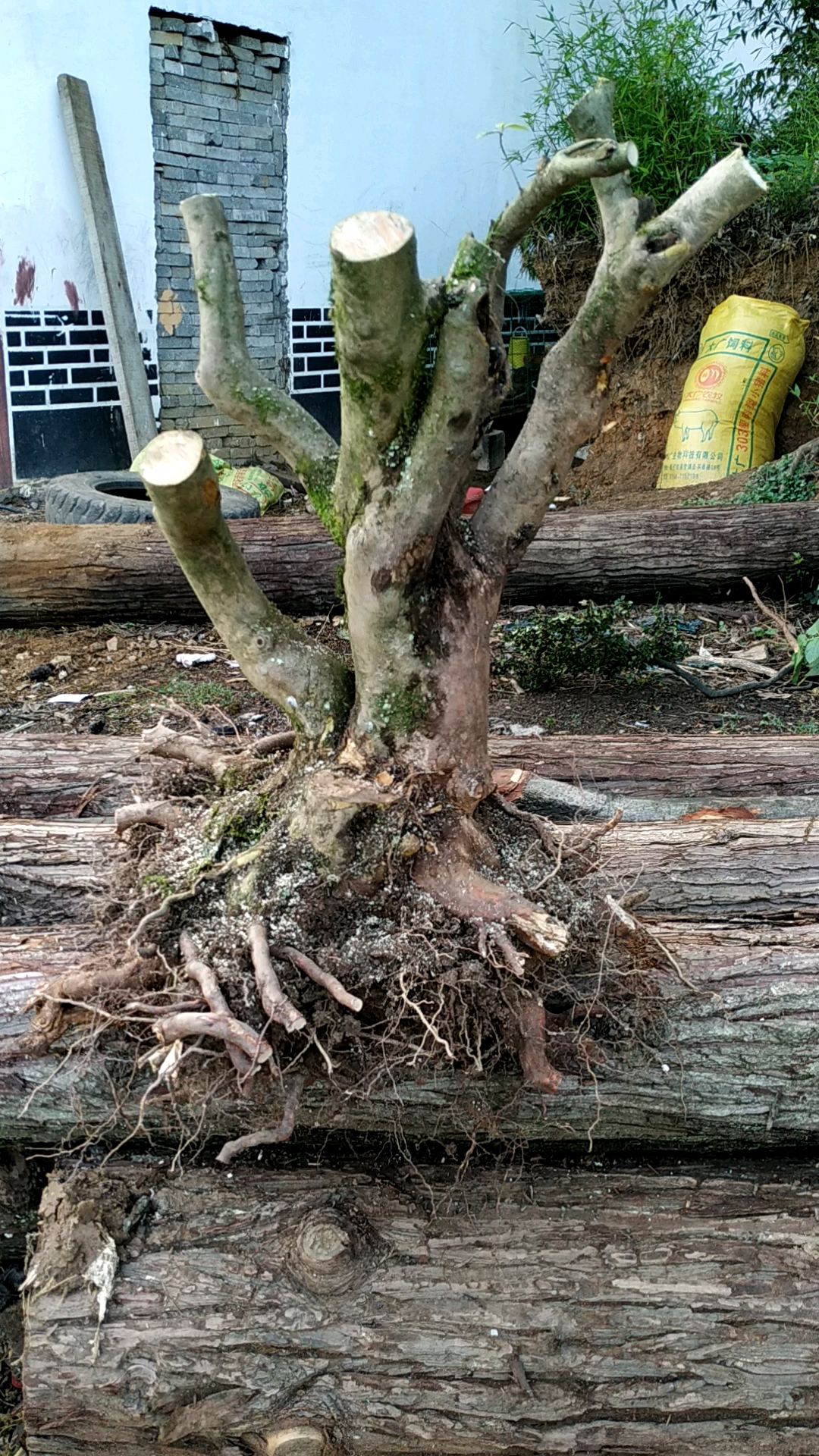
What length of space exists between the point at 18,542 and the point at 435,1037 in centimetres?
494

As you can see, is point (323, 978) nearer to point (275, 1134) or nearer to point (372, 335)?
point (275, 1134)

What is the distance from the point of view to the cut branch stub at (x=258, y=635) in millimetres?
1952

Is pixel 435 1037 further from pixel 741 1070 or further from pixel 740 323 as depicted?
pixel 740 323

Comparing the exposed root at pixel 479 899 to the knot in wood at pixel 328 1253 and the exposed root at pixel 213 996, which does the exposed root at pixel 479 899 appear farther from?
the knot in wood at pixel 328 1253

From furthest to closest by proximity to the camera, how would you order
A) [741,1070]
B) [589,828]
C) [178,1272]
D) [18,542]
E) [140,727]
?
[18,542] → [140,727] → [589,828] → [741,1070] → [178,1272]

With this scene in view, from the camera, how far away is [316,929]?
192cm

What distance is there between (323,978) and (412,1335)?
61 cm

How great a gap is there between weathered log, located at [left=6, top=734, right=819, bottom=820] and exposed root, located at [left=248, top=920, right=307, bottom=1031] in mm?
1345

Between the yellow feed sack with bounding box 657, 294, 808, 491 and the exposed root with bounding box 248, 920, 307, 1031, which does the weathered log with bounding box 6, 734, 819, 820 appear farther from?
the yellow feed sack with bounding box 657, 294, 808, 491

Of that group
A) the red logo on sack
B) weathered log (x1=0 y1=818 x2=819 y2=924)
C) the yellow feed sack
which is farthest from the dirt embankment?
weathered log (x1=0 y1=818 x2=819 y2=924)

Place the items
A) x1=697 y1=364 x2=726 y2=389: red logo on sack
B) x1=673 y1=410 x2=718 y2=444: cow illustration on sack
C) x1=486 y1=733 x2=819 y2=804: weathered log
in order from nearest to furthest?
x1=486 y1=733 x2=819 y2=804: weathered log < x1=697 y1=364 x2=726 y2=389: red logo on sack < x1=673 y1=410 x2=718 y2=444: cow illustration on sack

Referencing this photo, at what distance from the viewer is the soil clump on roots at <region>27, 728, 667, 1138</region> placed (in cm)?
182

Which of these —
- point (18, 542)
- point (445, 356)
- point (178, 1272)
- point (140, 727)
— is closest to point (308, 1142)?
point (178, 1272)

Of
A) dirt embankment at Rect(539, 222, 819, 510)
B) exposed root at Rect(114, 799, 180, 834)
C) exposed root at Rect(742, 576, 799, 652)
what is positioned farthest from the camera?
dirt embankment at Rect(539, 222, 819, 510)
